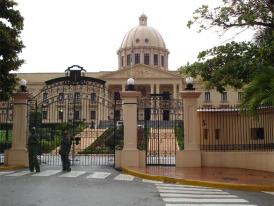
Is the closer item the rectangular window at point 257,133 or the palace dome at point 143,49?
the rectangular window at point 257,133

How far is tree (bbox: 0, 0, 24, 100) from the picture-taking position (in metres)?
17.2

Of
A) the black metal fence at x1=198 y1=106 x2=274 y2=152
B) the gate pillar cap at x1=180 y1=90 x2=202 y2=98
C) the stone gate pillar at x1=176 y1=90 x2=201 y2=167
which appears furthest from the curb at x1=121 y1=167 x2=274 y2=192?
the black metal fence at x1=198 y1=106 x2=274 y2=152

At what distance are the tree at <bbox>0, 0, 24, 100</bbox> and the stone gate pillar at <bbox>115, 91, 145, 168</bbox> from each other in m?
4.39

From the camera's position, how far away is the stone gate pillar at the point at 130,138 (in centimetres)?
1777

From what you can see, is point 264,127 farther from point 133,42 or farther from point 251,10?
point 133,42

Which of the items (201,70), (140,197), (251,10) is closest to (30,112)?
(201,70)

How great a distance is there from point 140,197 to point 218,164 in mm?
9155

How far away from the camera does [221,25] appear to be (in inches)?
692

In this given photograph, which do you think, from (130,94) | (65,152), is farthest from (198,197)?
(130,94)

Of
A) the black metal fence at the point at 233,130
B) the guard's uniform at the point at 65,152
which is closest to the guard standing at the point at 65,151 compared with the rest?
the guard's uniform at the point at 65,152

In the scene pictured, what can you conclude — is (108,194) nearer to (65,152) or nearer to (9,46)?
(65,152)

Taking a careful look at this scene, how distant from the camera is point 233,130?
18.8m

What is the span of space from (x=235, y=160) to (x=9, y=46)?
9.80 m

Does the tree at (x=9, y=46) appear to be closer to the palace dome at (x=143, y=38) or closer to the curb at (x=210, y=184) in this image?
the curb at (x=210, y=184)
